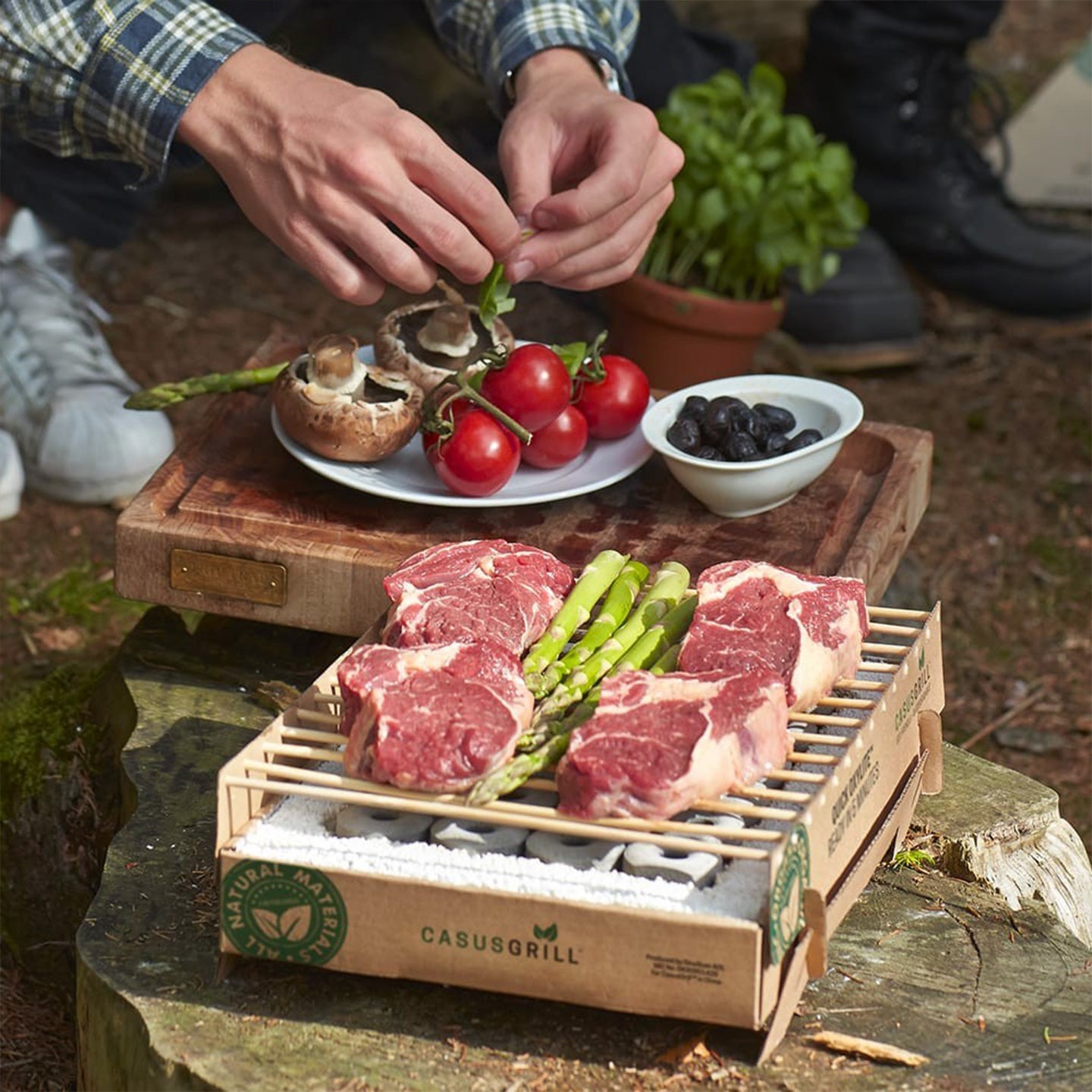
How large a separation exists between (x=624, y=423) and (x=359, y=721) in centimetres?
127

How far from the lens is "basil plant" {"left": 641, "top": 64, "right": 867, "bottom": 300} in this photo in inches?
182

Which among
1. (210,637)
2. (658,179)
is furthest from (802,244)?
(210,637)

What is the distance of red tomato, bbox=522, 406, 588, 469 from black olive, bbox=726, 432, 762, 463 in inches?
11.5

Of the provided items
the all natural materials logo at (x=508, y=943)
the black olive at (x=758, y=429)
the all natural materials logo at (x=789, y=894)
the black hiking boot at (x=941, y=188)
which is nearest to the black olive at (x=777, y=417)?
the black olive at (x=758, y=429)

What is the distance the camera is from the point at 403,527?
2.81 m

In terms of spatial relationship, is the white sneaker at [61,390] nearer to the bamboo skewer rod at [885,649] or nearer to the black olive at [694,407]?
the black olive at [694,407]

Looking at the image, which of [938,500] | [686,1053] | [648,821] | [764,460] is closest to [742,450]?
[764,460]

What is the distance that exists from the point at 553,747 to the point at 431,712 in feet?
0.51

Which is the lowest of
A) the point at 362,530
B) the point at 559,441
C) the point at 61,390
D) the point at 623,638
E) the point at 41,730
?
the point at 61,390

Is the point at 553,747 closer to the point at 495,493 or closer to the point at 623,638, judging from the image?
the point at 623,638

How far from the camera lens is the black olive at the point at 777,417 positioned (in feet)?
9.52

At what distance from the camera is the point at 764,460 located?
2.80 meters

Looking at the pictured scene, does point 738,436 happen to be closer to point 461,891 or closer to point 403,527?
point 403,527

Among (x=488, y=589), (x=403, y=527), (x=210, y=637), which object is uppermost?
(x=488, y=589)
